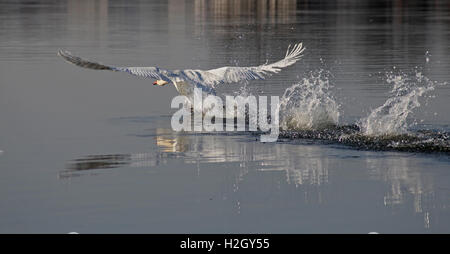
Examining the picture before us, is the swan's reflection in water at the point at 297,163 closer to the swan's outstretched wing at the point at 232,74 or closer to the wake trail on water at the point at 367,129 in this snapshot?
the wake trail on water at the point at 367,129

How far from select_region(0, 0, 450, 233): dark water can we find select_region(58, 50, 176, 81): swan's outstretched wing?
674 mm

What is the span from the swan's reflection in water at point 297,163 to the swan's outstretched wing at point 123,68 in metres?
1.51

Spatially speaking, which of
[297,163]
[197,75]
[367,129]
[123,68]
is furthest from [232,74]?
[297,163]

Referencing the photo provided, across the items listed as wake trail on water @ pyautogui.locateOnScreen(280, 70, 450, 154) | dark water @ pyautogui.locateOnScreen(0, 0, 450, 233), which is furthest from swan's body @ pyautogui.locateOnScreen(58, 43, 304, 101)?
wake trail on water @ pyautogui.locateOnScreen(280, 70, 450, 154)

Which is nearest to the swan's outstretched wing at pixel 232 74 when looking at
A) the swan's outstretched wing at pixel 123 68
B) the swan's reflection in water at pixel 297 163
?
the swan's outstretched wing at pixel 123 68

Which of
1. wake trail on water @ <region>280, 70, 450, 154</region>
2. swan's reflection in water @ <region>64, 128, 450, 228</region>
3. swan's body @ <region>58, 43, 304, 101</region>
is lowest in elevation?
swan's reflection in water @ <region>64, 128, 450, 228</region>

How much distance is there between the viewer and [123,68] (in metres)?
17.6

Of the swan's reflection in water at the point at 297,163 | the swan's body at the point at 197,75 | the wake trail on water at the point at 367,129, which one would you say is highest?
the swan's body at the point at 197,75

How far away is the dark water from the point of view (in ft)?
37.2

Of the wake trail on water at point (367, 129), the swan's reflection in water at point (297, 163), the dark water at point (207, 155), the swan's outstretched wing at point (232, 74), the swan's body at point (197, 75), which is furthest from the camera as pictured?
the swan's outstretched wing at point (232, 74)

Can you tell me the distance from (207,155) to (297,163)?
1.31 meters

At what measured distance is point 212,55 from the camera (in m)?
28.1

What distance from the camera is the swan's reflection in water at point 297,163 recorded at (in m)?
12.3

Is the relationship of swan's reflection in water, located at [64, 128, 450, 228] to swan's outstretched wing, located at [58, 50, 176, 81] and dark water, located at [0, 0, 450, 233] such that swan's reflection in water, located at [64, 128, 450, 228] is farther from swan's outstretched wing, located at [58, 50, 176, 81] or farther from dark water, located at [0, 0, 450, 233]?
swan's outstretched wing, located at [58, 50, 176, 81]
